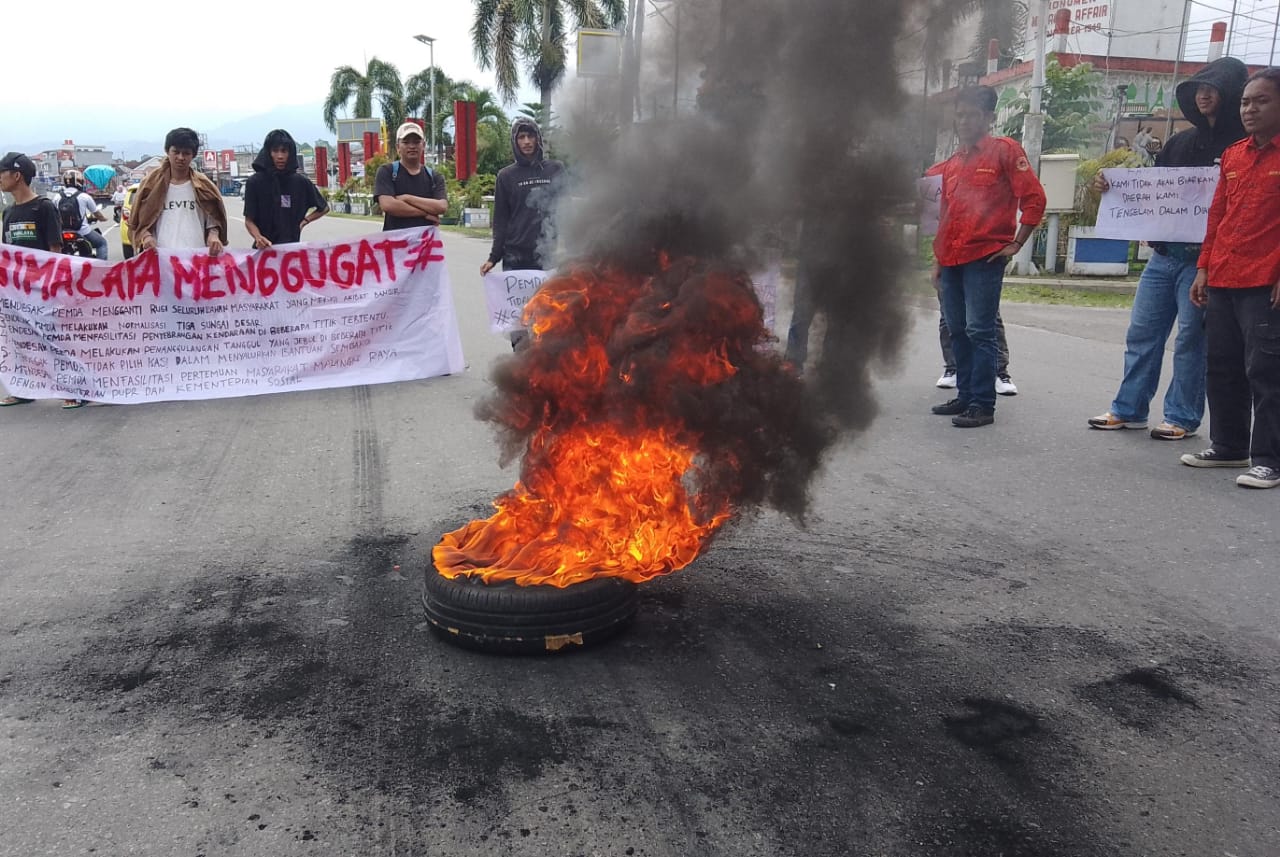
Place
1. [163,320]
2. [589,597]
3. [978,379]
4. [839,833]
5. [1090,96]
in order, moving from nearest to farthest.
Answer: [839,833], [589,597], [978,379], [163,320], [1090,96]

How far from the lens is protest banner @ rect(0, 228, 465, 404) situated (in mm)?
7496

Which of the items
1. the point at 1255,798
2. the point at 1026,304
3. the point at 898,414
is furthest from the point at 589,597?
the point at 1026,304

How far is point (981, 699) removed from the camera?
3.10 metres

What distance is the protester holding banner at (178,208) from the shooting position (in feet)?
25.0

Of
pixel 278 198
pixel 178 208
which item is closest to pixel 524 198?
pixel 278 198

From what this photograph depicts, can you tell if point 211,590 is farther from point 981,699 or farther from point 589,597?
point 981,699

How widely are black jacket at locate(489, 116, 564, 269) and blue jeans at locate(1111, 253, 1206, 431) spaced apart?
410 centimetres

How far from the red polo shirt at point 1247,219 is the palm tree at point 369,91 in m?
65.1

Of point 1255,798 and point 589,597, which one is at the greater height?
point 589,597

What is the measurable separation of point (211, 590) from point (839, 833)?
110 inches

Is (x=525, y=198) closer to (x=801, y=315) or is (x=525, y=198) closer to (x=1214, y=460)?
(x=801, y=315)

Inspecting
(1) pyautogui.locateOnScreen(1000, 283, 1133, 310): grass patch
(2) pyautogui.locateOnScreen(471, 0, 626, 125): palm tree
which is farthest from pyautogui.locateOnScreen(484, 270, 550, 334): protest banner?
(2) pyautogui.locateOnScreen(471, 0, 626, 125): palm tree

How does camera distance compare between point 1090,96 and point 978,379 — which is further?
point 1090,96

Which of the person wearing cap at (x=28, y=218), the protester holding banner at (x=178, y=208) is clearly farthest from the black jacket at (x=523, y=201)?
the person wearing cap at (x=28, y=218)
